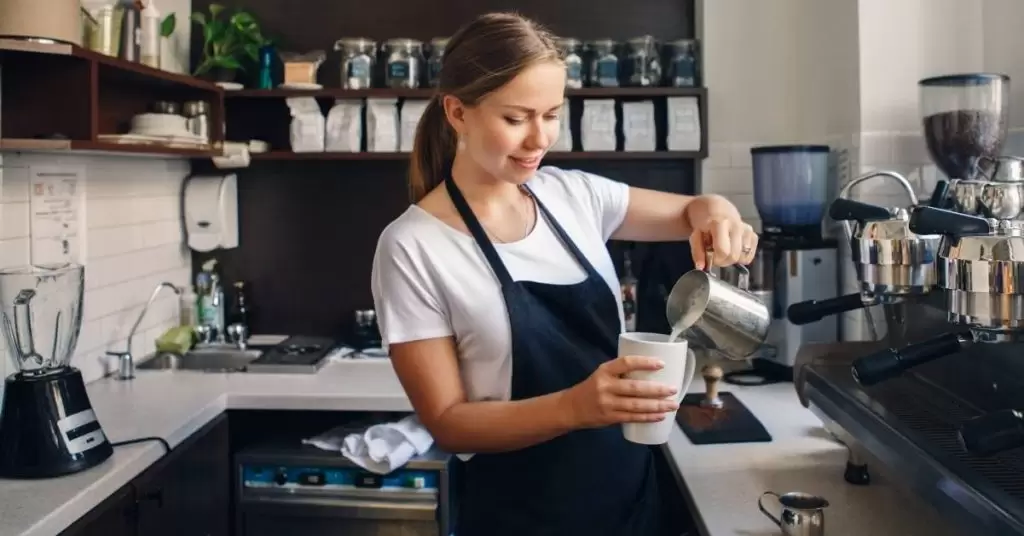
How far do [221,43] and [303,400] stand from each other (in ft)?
4.21

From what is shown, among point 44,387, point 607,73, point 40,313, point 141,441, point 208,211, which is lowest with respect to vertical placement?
point 141,441

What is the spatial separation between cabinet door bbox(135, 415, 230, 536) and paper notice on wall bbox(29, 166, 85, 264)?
60 cm

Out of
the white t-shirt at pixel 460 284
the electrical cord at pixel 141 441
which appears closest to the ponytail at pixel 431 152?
the white t-shirt at pixel 460 284

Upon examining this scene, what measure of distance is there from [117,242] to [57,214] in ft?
1.08

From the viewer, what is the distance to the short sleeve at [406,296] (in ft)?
4.60

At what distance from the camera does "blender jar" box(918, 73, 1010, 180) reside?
2193 mm

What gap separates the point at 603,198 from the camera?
169cm

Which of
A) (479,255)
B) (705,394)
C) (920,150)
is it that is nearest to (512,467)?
(479,255)

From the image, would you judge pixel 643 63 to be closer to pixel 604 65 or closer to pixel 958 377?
pixel 604 65

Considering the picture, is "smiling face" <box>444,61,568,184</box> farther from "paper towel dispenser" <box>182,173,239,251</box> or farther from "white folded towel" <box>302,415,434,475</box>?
"paper towel dispenser" <box>182,173,239,251</box>

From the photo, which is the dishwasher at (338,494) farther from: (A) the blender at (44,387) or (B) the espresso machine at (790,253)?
(B) the espresso machine at (790,253)

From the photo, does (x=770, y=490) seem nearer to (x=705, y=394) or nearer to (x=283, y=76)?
(x=705, y=394)

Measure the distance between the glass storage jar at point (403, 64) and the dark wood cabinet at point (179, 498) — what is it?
120cm

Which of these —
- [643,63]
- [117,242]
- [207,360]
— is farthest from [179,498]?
[643,63]
